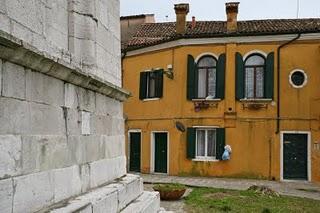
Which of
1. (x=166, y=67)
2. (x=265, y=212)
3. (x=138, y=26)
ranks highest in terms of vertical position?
(x=138, y=26)

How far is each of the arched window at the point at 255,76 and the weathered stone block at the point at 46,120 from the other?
1830 centimetres

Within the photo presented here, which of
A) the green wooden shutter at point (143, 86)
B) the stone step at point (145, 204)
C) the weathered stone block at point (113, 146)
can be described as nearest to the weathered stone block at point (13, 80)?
the weathered stone block at point (113, 146)

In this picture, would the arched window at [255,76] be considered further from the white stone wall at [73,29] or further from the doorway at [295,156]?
the white stone wall at [73,29]

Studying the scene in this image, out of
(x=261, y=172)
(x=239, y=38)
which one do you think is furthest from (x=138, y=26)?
(x=261, y=172)

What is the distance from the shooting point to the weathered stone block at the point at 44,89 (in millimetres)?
4180

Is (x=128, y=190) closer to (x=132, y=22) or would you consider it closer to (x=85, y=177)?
(x=85, y=177)

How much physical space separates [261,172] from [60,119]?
18304mm

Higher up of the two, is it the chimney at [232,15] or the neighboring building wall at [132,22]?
the neighboring building wall at [132,22]

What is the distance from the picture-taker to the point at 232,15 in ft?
76.8

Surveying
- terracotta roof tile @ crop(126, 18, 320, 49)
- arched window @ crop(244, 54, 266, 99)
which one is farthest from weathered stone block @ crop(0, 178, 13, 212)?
terracotta roof tile @ crop(126, 18, 320, 49)

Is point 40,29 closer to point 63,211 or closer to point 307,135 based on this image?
point 63,211

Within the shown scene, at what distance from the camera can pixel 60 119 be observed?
15.9 ft

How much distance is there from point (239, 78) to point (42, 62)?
740 inches

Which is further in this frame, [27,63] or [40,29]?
[40,29]
